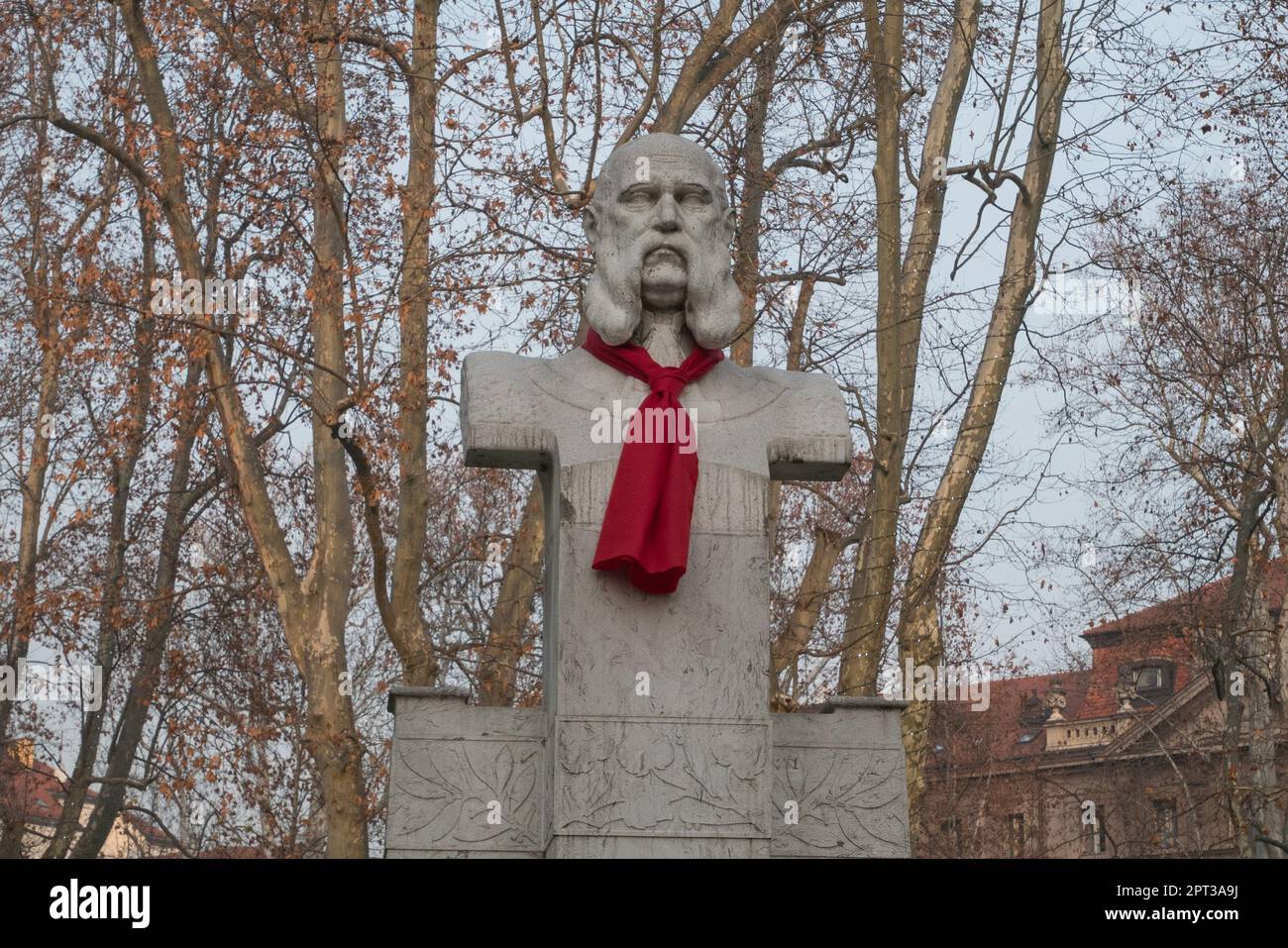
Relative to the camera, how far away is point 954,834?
2612 cm

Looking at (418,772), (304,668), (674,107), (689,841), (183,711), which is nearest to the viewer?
(689,841)

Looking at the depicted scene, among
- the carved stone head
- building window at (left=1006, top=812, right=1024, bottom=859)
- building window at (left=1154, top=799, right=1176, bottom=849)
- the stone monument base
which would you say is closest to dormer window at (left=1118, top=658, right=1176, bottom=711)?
building window at (left=1154, top=799, right=1176, bottom=849)

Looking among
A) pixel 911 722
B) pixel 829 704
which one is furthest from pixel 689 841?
pixel 911 722

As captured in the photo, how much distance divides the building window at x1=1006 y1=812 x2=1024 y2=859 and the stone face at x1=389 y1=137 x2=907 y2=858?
2196 centimetres

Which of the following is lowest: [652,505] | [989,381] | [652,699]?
[652,699]

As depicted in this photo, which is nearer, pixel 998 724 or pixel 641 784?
pixel 641 784

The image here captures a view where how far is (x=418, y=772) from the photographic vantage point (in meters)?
6.59

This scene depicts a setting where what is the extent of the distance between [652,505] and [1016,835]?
2581 centimetres

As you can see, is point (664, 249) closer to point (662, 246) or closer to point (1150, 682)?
point (662, 246)

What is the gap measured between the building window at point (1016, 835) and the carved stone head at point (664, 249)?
2244 cm

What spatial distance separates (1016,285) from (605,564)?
339 inches

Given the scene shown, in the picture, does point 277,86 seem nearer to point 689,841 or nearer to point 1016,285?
point 1016,285

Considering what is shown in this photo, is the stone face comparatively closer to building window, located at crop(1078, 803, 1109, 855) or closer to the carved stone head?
the carved stone head

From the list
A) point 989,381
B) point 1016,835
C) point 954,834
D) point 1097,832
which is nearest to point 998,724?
point 1016,835
